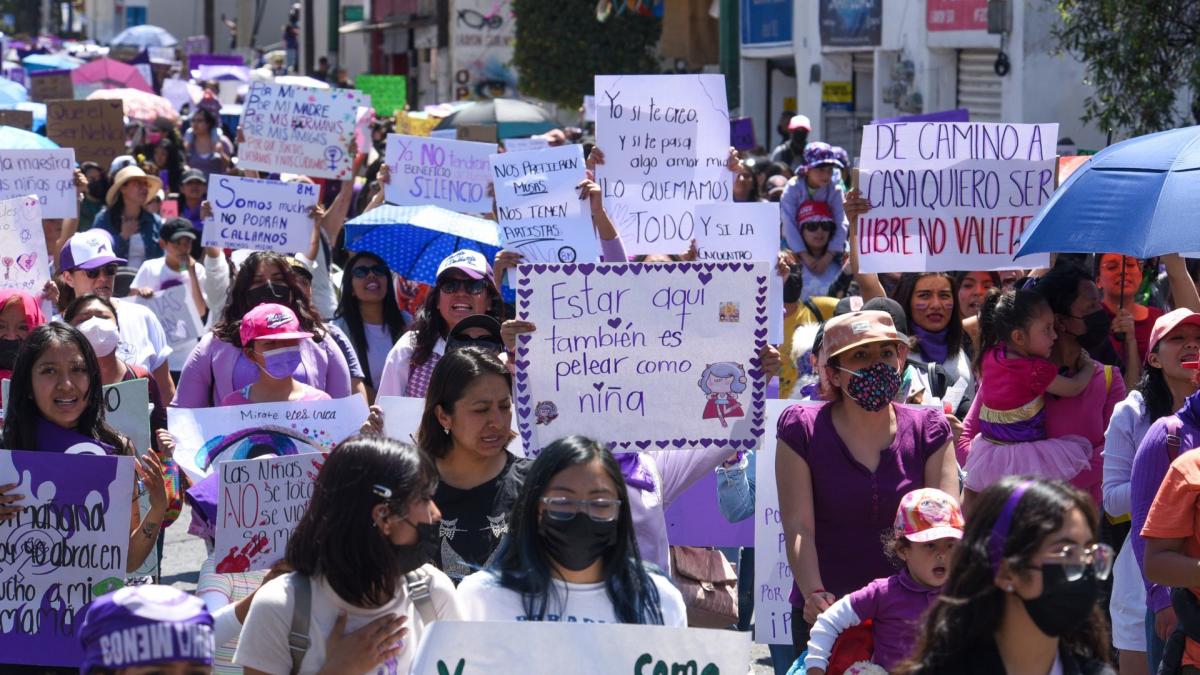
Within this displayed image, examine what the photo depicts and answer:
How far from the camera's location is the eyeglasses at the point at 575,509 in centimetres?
396

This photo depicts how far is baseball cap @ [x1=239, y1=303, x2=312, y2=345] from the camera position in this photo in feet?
21.5

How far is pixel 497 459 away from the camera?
16.2 ft

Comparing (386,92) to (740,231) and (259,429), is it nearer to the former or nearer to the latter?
(740,231)

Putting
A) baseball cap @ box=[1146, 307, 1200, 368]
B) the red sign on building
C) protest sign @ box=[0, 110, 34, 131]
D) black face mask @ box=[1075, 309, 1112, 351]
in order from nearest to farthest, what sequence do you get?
baseball cap @ box=[1146, 307, 1200, 368]
black face mask @ box=[1075, 309, 1112, 351]
protest sign @ box=[0, 110, 34, 131]
the red sign on building

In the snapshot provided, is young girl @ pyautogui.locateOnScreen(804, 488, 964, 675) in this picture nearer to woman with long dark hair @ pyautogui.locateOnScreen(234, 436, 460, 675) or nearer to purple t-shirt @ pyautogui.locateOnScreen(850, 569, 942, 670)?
purple t-shirt @ pyautogui.locateOnScreen(850, 569, 942, 670)

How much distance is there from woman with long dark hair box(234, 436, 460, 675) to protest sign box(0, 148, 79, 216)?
7.03m

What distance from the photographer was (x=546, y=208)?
27.7 ft

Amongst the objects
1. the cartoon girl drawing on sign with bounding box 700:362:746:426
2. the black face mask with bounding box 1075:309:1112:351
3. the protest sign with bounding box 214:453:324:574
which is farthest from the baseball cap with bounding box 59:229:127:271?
the black face mask with bounding box 1075:309:1112:351

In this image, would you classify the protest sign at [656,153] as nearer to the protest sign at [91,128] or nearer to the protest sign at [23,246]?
the protest sign at [23,246]

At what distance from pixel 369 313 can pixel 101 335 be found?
146 cm

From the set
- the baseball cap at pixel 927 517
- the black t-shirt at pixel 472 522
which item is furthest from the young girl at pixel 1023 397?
the black t-shirt at pixel 472 522

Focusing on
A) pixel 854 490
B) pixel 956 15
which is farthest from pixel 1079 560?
pixel 956 15

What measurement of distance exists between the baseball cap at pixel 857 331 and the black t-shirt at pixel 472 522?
96 centimetres

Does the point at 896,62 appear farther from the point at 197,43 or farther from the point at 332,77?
the point at 197,43
